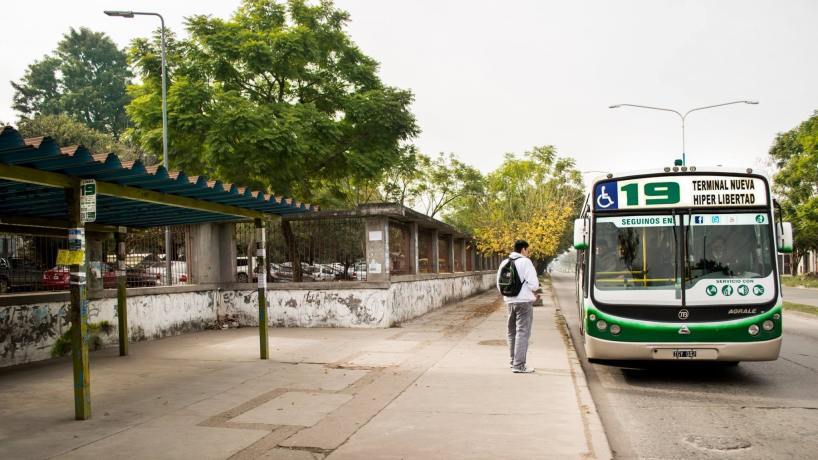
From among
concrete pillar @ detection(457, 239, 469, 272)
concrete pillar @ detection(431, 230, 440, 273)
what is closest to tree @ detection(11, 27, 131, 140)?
concrete pillar @ detection(457, 239, 469, 272)

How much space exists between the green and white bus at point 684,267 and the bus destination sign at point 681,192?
12 millimetres

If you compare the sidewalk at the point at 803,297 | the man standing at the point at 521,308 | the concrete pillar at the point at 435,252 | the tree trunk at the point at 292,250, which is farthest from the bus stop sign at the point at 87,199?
the sidewalk at the point at 803,297

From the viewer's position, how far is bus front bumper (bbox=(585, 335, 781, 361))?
7.56 meters

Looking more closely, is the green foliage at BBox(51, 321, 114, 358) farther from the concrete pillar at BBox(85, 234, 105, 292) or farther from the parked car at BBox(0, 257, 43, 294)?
the parked car at BBox(0, 257, 43, 294)

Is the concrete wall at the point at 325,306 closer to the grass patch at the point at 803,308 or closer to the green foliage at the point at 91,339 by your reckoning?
the green foliage at the point at 91,339

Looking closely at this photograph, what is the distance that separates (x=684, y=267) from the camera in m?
7.93

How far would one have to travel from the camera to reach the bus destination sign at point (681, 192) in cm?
799

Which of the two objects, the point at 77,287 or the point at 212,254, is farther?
the point at 212,254

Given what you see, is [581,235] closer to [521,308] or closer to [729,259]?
[521,308]

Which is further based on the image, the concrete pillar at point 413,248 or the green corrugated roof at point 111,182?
the concrete pillar at point 413,248

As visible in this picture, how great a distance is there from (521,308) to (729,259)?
263cm

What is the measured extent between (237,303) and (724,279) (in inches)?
424

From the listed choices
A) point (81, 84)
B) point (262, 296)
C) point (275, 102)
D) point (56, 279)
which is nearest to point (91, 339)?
point (56, 279)

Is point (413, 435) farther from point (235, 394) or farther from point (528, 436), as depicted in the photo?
point (235, 394)
